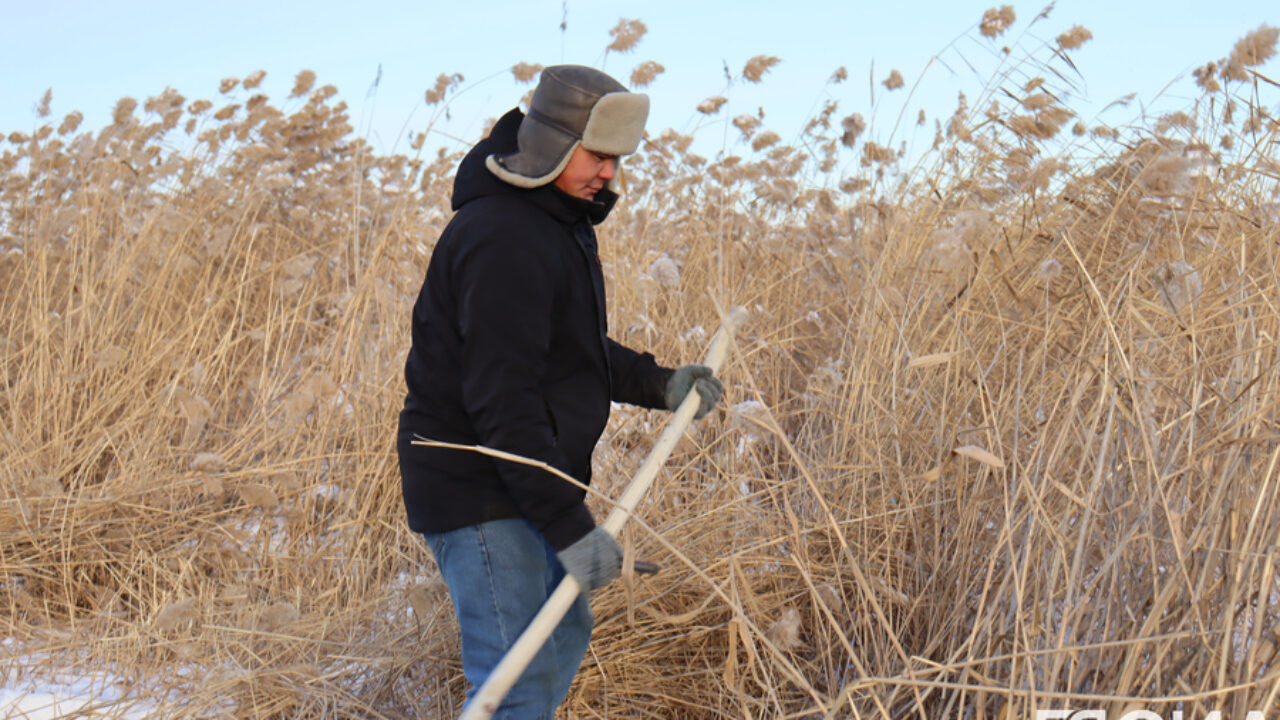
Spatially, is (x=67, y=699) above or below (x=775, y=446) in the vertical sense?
below

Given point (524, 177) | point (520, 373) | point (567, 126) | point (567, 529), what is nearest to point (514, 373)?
point (520, 373)

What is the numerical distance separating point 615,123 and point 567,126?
8 centimetres

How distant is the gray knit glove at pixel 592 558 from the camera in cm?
→ 155

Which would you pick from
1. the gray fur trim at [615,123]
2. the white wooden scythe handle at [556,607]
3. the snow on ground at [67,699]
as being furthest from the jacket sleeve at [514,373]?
the snow on ground at [67,699]

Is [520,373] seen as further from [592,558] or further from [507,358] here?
[592,558]

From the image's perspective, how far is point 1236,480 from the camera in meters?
1.70

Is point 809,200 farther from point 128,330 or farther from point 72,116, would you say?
point 72,116

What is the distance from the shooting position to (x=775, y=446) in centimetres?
289

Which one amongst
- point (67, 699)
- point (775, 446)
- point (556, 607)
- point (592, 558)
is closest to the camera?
point (556, 607)

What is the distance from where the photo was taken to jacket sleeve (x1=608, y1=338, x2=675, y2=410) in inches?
78.2

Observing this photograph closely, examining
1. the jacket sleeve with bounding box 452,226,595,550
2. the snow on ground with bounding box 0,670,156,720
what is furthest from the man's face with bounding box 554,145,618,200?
the snow on ground with bounding box 0,670,156,720

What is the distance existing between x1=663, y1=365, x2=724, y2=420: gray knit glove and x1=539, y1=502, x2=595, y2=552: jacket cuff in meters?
0.34

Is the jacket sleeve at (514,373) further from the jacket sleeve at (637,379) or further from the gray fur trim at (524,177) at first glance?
the jacket sleeve at (637,379)

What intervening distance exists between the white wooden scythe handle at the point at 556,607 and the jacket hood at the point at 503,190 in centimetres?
33
